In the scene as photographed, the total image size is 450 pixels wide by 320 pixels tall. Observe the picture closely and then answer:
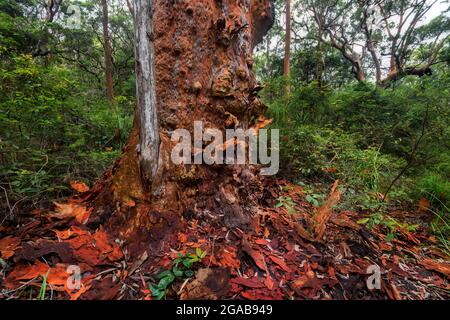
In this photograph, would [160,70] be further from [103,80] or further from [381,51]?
[381,51]

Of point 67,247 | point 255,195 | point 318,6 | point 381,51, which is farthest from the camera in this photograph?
point 381,51

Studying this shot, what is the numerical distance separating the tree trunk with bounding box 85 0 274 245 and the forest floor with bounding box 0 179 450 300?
0.16 m

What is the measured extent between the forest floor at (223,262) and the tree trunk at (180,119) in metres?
0.16

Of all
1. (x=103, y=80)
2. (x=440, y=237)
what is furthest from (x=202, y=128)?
(x=103, y=80)

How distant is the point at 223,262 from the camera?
157 centimetres

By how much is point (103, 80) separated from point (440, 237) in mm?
13153

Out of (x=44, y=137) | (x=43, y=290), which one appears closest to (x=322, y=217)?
(x=43, y=290)

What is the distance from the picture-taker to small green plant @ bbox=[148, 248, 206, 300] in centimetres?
136

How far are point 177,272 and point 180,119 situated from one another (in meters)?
1.20

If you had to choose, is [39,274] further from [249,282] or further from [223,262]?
[249,282]

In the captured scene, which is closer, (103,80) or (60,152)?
(60,152)

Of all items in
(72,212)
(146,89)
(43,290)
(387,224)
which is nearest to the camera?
(43,290)

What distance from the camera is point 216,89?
198 cm

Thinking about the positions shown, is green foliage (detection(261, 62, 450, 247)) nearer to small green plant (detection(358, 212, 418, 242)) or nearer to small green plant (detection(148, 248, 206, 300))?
small green plant (detection(358, 212, 418, 242))
